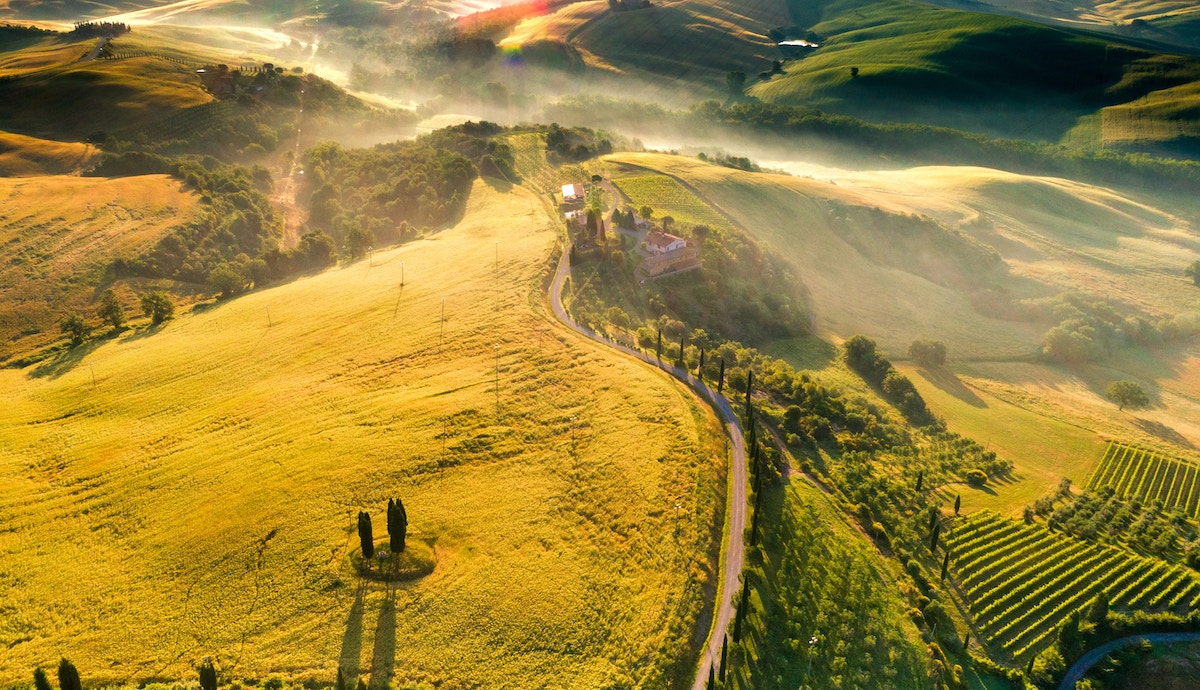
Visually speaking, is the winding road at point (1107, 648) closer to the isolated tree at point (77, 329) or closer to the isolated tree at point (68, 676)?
the isolated tree at point (68, 676)

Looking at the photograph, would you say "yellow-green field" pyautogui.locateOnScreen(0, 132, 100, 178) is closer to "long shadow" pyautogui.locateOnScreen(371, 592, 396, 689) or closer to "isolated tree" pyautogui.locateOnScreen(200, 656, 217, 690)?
"isolated tree" pyautogui.locateOnScreen(200, 656, 217, 690)

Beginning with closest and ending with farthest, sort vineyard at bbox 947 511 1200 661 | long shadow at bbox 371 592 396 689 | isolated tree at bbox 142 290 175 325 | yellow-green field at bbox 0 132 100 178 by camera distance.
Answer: long shadow at bbox 371 592 396 689 → vineyard at bbox 947 511 1200 661 → isolated tree at bbox 142 290 175 325 → yellow-green field at bbox 0 132 100 178

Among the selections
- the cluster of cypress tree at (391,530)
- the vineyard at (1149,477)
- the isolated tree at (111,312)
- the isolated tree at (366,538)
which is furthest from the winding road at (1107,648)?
the isolated tree at (111,312)

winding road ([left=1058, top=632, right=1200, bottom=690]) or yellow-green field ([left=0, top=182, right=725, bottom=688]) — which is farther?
winding road ([left=1058, top=632, right=1200, bottom=690])

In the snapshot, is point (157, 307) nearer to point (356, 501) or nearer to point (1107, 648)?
point (356, 501)

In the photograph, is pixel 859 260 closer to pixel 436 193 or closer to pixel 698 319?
pixel 698 319

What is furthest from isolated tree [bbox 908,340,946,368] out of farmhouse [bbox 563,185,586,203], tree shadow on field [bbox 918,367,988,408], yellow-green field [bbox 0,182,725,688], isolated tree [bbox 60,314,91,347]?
isolated tree [bbox 60,314,91,347]

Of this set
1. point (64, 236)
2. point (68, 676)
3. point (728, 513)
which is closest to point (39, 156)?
point (64, 236)
